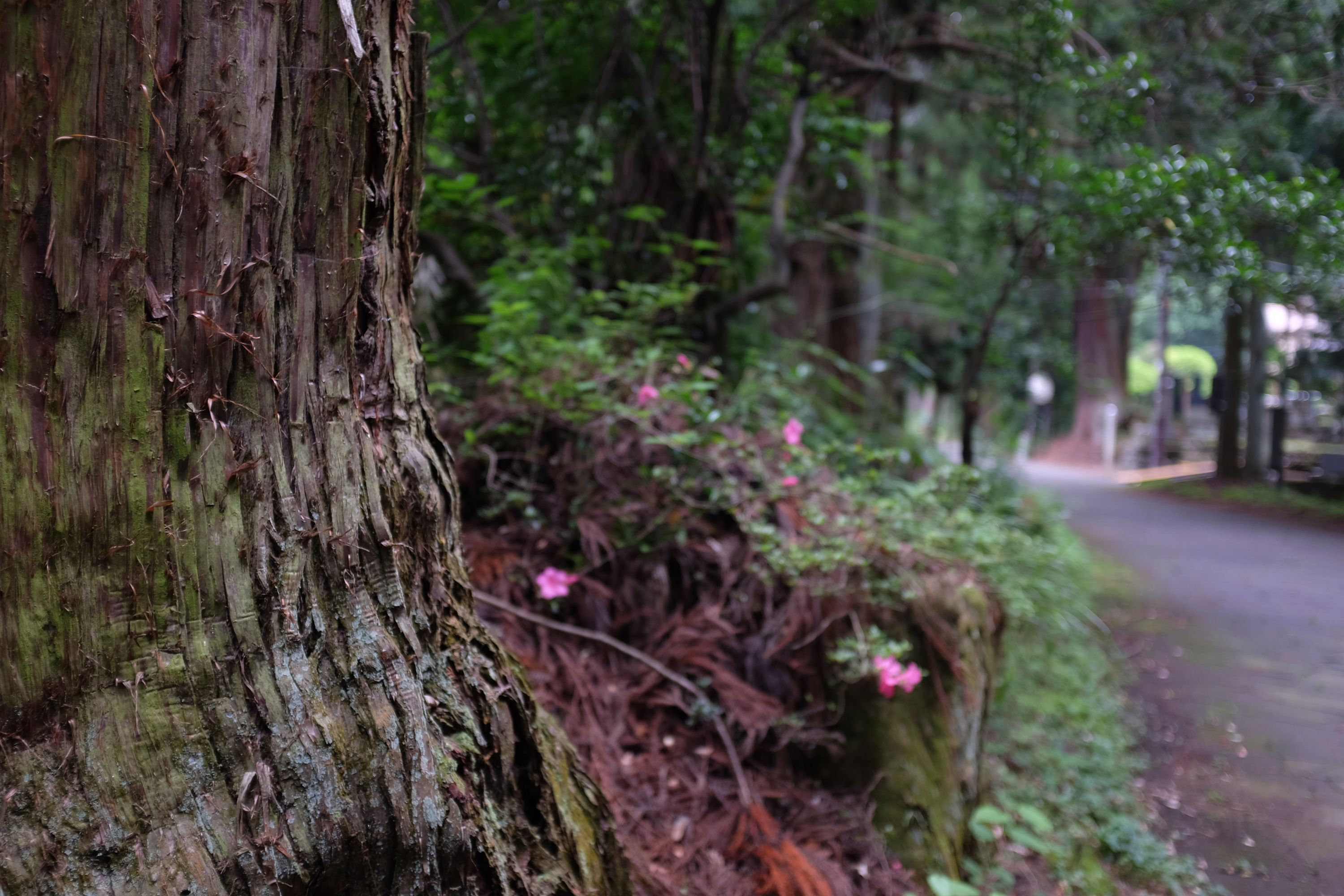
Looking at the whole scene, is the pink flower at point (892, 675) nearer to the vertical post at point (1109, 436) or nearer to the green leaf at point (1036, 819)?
the green leaf at point (1036, 819)

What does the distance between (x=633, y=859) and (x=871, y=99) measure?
22.3ft

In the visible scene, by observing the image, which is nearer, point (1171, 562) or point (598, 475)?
point (598, 475)

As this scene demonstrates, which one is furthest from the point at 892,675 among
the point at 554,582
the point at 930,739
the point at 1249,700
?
the point at 1249,700

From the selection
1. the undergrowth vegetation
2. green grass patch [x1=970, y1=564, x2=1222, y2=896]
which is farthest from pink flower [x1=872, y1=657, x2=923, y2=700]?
green grass patch [x1=970, y1=564, x2=1222, y2=896]

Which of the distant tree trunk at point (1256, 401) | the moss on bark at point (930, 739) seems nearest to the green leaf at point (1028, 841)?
the moss on bark at point (930, 739)

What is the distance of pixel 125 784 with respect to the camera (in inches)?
46.8

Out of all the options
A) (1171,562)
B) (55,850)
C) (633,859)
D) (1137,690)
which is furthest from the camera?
(1171,562)

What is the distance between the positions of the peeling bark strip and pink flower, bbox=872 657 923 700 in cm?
166

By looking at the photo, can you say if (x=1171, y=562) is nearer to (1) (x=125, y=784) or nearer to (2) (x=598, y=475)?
(2) (x=598, y=475)

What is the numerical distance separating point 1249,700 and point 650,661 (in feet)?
13.5

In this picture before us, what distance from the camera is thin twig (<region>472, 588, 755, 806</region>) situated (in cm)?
269

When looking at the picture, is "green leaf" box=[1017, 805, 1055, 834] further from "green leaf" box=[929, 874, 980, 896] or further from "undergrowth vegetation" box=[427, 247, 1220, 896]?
"green leaf" box=[929, 874, 980, 896]

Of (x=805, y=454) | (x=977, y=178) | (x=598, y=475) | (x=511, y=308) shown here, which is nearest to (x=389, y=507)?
(x=598, y=475)

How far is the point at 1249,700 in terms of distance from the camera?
4754 millimetres
